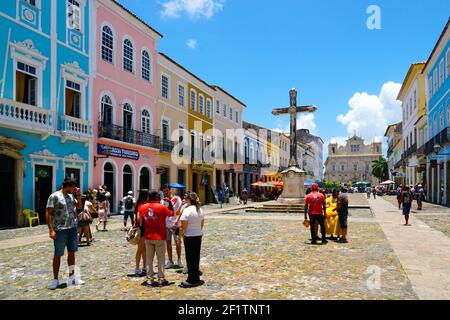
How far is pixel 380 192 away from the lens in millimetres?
59562

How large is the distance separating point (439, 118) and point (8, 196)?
26.5 meters

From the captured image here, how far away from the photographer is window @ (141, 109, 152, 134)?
24.3 metres

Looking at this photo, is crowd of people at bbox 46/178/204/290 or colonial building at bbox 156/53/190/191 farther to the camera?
colonial building at bbox 156/53/190/191

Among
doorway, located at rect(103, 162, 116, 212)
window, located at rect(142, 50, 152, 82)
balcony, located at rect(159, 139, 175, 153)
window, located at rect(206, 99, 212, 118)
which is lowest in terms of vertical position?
doorway, located at rect(103, 162, 116, 212)

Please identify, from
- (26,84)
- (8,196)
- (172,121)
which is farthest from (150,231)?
(172,121)

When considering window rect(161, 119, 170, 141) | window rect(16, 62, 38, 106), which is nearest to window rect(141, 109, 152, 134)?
window rect(161, 119, 170, 141)

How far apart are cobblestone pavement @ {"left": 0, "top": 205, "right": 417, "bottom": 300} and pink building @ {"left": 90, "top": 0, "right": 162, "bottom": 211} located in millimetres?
9760

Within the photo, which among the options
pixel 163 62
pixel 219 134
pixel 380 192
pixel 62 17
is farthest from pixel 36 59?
pixel 380 192

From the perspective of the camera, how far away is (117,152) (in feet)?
68.9

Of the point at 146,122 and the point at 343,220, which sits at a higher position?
the point at 146,122

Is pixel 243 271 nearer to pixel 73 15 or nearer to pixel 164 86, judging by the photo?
pixel 73 15

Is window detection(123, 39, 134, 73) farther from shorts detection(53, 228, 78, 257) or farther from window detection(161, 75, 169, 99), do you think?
shorts detection(53, 228, 78, 257)

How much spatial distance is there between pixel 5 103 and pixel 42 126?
1.88m

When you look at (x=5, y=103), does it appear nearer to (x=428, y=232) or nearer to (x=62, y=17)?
(x=62, y=17)
